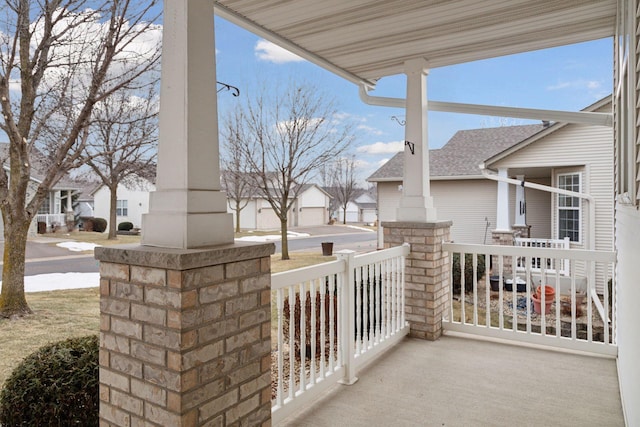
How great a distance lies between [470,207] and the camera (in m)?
11.4

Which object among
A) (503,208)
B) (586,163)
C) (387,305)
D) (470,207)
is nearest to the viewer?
(387,305)

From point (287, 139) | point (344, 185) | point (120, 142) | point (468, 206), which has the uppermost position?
point (287, 139)

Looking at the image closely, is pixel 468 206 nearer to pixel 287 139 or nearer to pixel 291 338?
pixel 287 139

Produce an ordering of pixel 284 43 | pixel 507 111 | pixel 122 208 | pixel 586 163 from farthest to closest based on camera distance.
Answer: pixel 586 163, pixel 122 208, pixel 507 111, pixel 284 43

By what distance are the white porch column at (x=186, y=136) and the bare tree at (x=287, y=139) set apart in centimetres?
844

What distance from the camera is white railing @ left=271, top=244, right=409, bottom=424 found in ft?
7.70

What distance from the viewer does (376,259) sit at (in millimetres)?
3361

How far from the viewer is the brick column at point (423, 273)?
3.82m

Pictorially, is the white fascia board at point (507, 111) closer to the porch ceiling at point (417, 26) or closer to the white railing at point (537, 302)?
the porch ceiling at point (417, 26)

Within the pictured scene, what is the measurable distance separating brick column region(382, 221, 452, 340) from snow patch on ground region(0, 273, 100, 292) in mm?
3246

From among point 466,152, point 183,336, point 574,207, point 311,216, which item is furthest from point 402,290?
point 311,216

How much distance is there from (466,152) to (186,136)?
39.2 ft

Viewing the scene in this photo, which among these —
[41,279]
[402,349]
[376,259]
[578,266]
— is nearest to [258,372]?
[376,259]

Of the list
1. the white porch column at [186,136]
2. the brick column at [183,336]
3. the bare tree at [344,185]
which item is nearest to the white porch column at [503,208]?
the bare tree at [344,185]
